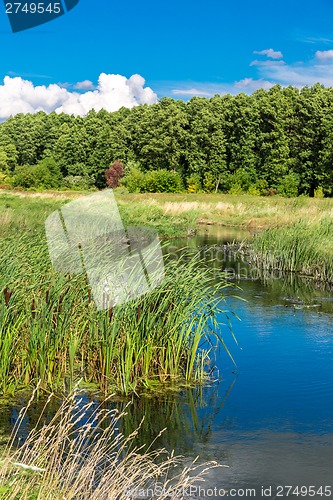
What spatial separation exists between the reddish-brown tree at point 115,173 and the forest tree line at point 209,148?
0.59 m

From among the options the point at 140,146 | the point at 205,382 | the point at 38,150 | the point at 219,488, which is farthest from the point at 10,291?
the point at 38,150

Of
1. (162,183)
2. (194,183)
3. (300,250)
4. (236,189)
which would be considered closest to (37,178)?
(194,183)

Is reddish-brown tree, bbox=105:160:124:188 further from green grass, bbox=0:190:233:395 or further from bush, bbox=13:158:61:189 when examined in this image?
green grass, bbox=0:190:233:395

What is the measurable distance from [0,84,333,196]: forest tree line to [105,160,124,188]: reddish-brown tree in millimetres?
586

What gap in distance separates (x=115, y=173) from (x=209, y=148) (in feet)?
28.9

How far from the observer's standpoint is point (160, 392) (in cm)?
707

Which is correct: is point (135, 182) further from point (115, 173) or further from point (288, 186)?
point (288, 186)

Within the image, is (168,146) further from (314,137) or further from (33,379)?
(33,379)

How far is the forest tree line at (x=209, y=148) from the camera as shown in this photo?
50756 millimetres

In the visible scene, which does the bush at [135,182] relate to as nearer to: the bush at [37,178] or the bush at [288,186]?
the bush at [37,178]

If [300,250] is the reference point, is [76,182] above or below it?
above

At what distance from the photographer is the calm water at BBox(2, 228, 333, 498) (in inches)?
215

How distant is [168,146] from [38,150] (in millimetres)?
22391

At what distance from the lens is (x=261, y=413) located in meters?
6.78
